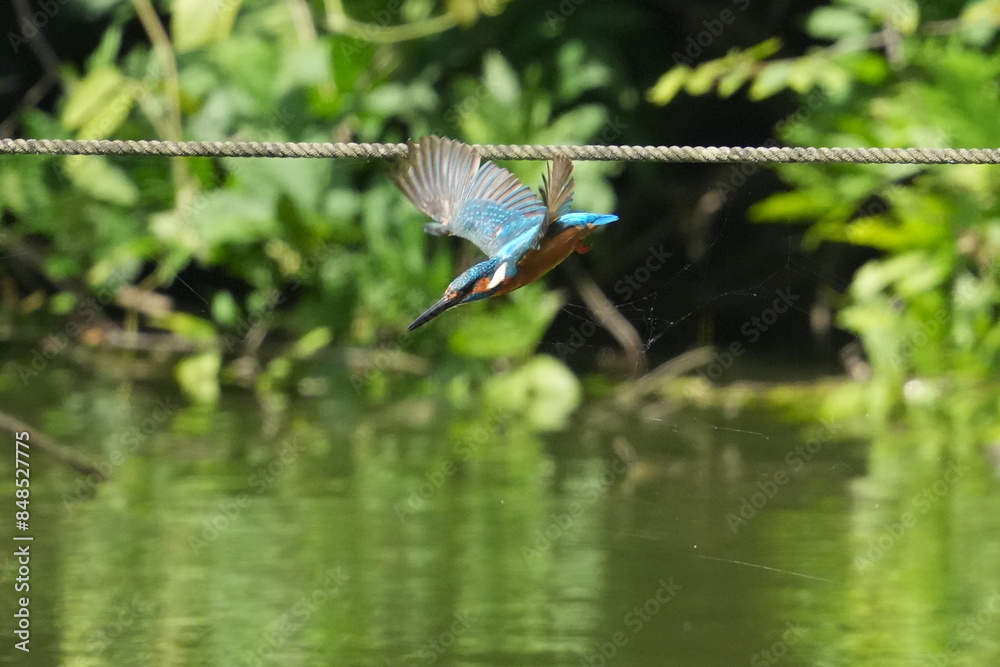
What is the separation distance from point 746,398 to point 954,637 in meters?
1.90

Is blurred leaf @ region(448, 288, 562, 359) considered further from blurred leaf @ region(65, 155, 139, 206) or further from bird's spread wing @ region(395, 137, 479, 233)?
bird's spread wing @ region(395, 137, 479, 233)

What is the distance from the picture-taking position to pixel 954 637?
103 inches

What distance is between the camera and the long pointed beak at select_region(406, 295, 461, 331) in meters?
1.54

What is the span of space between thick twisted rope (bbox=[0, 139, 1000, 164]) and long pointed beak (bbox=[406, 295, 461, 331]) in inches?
7.8

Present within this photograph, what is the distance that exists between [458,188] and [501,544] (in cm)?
145

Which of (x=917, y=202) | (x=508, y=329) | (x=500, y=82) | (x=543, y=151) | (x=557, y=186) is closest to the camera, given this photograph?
(x=557, y=186)

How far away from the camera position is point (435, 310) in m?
1.54

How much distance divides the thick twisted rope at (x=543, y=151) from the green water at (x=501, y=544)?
988 millimetres

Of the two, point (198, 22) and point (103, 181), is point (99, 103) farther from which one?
point (198, 22)

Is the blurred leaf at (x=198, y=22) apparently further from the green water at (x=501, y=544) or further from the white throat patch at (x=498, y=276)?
the white throat patch at (x=498, y=276)

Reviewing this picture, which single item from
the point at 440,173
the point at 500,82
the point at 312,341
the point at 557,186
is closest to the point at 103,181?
the point at 312,341

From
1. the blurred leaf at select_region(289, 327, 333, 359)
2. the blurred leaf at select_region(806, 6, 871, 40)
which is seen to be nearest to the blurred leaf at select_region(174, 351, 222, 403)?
the blurred leaf at select_region(289, 327, 333, 359)

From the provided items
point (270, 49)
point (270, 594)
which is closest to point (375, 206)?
point (270, 49)

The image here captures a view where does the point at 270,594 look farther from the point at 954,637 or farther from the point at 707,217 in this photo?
the point at 707,217
